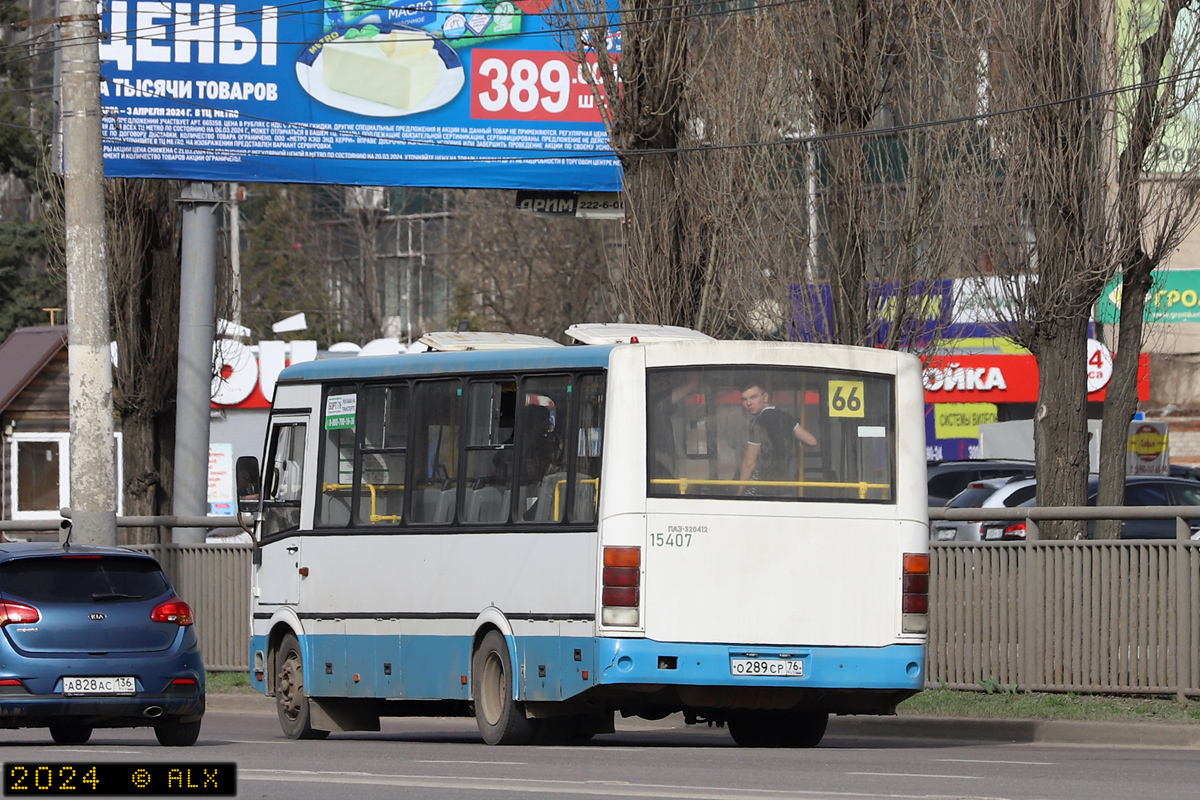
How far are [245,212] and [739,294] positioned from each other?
2225 inches

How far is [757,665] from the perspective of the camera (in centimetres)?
1352

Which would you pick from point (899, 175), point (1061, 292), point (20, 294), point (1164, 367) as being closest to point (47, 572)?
point (1061, 292)

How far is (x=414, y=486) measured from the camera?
49.8ft

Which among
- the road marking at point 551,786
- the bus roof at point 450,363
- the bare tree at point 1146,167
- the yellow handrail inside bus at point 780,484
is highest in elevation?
the bare tree at point 1146,167

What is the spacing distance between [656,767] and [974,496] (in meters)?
14.2

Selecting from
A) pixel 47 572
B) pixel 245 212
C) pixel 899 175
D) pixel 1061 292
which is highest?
pixel 245 212

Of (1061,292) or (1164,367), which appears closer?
(1061,292)

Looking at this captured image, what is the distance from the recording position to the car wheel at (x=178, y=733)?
559 inches

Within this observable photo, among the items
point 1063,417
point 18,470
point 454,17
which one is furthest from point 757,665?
point 18,470

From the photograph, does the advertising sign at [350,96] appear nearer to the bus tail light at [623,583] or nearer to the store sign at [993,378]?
the bus tail light at [623,583]

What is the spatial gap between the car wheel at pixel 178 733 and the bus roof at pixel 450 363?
2972 mm

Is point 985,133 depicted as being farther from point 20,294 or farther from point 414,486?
point 20,294

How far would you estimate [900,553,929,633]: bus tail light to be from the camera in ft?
45.5

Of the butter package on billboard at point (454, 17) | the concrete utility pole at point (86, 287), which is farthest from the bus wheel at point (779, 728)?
the butter package on billboard at point (454, 17)
